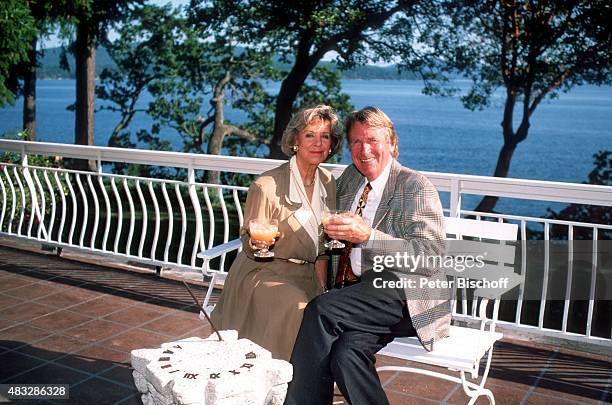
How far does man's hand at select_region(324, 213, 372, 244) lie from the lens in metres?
2.46

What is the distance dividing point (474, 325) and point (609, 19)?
1042cm

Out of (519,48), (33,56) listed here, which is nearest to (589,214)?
(519,48)

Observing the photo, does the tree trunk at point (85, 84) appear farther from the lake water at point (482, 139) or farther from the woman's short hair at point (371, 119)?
the lake water at point (482, 139)

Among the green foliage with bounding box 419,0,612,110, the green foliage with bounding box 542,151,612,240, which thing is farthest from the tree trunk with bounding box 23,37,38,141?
the green foliage with bounding box 542,151,612,240

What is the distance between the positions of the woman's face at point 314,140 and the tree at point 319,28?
9.59m

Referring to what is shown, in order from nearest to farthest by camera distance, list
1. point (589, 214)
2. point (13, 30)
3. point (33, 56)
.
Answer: point (13, 30) → point (589, 214) → point (33, 56)

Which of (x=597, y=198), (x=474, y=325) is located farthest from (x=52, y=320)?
(x=597, y=198)

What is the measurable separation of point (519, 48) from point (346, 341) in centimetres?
1238

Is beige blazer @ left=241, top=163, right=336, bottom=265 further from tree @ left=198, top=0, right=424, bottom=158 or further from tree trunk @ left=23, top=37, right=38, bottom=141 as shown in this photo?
tree trunk @ left=23, top=37, right=38, bottom=141

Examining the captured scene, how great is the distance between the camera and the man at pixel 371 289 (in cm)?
245

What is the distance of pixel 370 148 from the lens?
2762 mm

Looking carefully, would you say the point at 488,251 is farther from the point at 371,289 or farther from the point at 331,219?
the point at 331,219

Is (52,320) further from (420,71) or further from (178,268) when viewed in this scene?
(420,71)

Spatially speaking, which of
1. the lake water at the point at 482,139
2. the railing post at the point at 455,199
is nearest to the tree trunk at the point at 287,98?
the railing post at the point at 455,199
